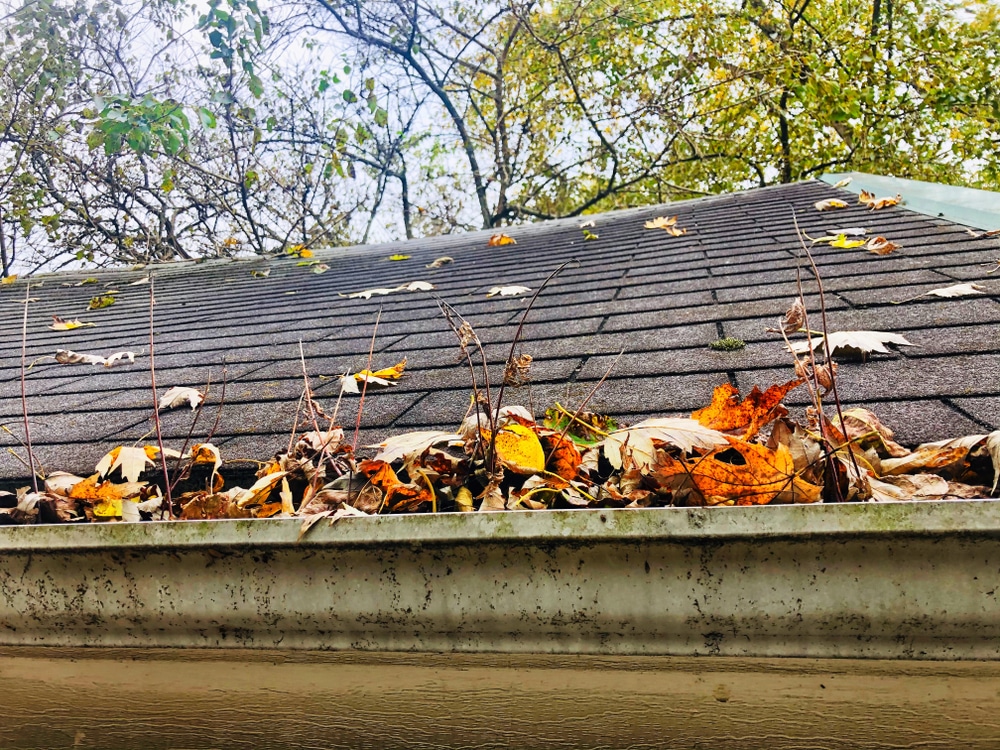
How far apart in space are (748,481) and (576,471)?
28 centimetres

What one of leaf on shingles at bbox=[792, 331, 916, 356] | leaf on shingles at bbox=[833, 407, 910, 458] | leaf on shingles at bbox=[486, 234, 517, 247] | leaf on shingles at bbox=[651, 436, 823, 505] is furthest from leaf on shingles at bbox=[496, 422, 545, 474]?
leaf on shingles at bbox=[486, 234, 517, 247]

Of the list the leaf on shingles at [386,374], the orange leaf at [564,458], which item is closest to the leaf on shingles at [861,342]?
the orange leaf at [564,458]

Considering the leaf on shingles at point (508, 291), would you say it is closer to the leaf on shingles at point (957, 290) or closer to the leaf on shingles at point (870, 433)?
the leaf on shingles at point (957, 290)

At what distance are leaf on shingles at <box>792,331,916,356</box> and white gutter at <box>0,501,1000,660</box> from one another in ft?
2.71

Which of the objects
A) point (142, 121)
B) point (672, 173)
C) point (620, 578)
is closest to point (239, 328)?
point (620, 578)

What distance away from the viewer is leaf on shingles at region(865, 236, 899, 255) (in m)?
2.43

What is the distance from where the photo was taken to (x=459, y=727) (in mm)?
998

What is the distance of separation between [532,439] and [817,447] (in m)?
0.43

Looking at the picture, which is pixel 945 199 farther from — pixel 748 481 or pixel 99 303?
pixel 99 303

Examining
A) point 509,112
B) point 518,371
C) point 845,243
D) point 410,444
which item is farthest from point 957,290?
point 509,112

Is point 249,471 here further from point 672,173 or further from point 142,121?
point 672,173

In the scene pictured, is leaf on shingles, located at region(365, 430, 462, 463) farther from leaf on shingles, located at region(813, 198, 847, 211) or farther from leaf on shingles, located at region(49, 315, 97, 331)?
leaf on shingles, located at region(49, 315, 97, 331)

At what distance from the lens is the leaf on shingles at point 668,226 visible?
372cm

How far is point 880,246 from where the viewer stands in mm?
2465
